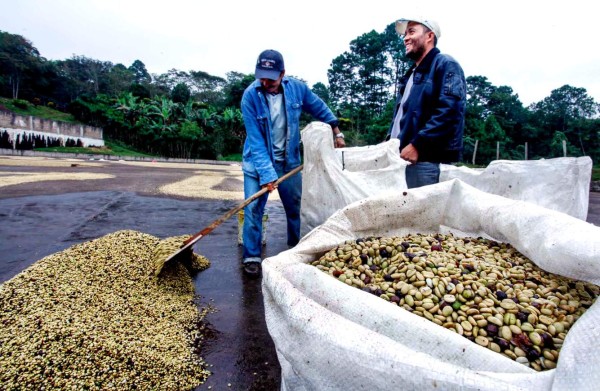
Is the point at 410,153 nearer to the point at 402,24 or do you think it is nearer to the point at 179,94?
the point at 402,24

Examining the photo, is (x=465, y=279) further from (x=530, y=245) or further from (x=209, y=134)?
(x=209, y=134)

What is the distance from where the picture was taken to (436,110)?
233cm

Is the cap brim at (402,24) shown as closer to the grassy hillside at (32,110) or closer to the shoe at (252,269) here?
the shoe at (252,269)

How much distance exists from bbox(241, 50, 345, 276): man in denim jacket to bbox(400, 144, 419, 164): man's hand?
23.3 inches

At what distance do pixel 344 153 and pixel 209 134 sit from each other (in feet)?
88.5

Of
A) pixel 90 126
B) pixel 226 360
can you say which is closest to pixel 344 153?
pixel 226 360

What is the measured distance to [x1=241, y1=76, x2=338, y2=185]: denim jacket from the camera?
254 cm

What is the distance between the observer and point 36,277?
6.30ft

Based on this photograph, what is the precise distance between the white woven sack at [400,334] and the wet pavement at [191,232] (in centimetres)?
41

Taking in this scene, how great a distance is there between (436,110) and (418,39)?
0.50 metres

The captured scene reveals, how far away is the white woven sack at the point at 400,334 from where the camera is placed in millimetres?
816

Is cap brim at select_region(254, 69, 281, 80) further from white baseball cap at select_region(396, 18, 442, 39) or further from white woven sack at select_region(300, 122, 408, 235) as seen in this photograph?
white baseball cap at select_region(396, 18, 442, 39)

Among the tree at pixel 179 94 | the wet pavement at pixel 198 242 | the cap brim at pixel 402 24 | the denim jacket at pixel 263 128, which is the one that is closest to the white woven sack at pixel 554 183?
the cap brim at pixel 402 24

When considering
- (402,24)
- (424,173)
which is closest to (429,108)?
(424,173)
